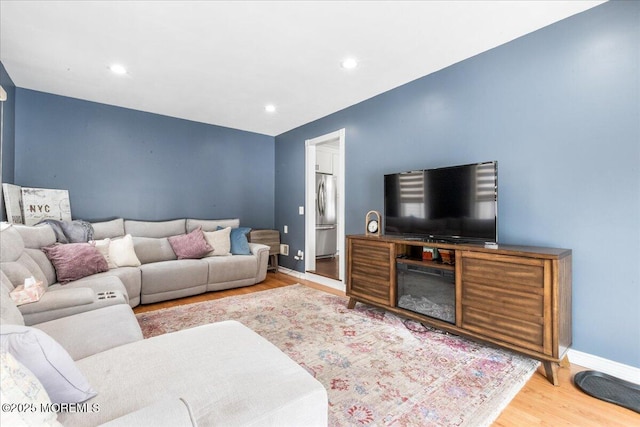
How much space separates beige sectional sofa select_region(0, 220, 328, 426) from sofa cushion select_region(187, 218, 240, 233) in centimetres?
207

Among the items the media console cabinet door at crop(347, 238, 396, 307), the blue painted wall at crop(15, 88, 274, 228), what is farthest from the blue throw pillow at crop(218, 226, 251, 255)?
the media console cabinet door at crop(347, 238, 396, 307)

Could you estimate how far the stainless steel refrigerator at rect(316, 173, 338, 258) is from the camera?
5.36 m

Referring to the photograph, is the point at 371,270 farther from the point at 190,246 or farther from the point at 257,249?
the point at 190,246

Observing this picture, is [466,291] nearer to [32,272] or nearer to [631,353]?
[631,353]

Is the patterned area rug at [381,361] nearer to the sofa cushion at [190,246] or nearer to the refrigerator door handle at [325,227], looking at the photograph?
the sofa cushion at [190,246]

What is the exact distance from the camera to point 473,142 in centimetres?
257

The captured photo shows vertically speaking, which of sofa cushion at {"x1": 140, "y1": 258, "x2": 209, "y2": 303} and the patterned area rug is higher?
sofa cushion at {"x1": 140, "y1": 258, "x2": 209, "y2": 303}

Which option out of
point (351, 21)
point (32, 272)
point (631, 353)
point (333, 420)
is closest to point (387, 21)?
point (351, 21)

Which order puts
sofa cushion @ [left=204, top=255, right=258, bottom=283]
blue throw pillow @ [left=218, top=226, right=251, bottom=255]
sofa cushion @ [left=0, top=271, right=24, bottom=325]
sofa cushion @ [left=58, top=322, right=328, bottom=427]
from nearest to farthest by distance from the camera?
sofa cushion @ [left=58, top=322, right=328, bottom=427] < sofa cushion @ [left=0, top=271, right=24, bottom=325] < sofa cushion @ [left=204, top=255, right=258, bottom=283] < blue throw pillow @ [left=218, top=226, right=251, bottom=255]

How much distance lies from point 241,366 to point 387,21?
7.75 ft

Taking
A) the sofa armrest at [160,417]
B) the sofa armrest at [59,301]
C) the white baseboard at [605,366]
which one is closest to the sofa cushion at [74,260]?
the sofa armrest at [59,301]

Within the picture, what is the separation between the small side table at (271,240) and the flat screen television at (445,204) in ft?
7.94

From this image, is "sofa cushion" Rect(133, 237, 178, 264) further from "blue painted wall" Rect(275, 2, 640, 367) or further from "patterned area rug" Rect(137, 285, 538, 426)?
"blue painted wall" Rect(275, 2, 640, 367)

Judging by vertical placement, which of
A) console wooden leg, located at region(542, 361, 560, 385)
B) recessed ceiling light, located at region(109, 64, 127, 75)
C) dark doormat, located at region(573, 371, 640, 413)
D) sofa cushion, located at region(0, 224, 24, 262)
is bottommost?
dark doormat, located at region(573, 371, 640, 413)
